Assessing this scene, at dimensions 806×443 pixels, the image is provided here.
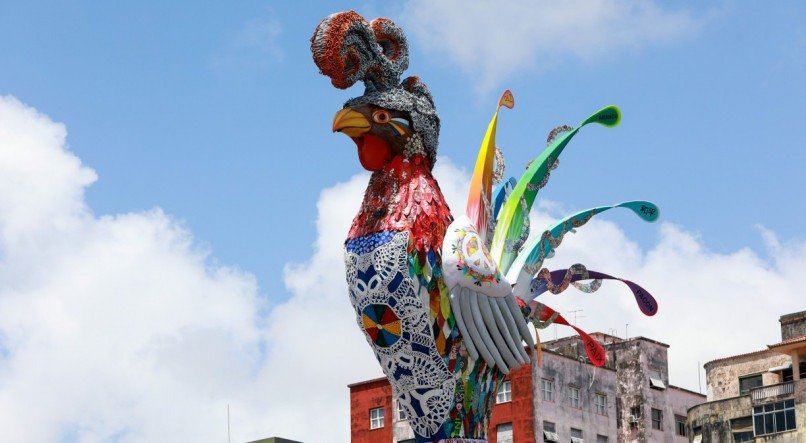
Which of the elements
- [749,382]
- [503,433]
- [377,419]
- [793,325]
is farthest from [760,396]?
[377,419]

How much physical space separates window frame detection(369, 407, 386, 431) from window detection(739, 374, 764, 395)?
1109cm

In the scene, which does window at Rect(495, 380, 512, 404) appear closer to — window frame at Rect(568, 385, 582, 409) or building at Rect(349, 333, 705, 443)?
building at Rect(349, 333, 705, 443)

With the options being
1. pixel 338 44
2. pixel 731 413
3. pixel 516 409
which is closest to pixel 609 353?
pixel 516 409

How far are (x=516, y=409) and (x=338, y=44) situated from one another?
28.7 m

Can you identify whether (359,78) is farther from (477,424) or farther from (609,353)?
(609,353)

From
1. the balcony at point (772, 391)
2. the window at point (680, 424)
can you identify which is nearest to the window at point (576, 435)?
the window at point (680, 424)

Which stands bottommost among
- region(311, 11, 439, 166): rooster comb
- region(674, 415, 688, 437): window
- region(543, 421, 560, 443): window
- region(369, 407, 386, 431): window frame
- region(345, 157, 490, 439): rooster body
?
region(345, 157, 490, 439): rooster body

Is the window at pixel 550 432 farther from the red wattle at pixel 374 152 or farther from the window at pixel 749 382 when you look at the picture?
the red wattle at pixel 374 152

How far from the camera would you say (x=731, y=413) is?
46.6m

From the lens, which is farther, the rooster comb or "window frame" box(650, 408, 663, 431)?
"window frame" box(650, 408, 663, 431)

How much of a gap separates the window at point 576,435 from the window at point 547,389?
1.48m

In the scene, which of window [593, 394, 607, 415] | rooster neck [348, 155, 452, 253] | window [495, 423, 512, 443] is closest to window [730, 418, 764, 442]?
window [495, 423, 512, 443]

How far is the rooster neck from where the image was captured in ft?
Answer: 77.8

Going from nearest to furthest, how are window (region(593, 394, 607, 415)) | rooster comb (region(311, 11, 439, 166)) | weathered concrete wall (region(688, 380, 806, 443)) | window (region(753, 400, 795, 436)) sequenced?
rooster comb (region(311, 11, 439, 166)) < weathered concrete wall (region(688, 380, 806, 443)) < window (region(753, 400, 795, 436)) < window (region(593, 394, 607, 415))
